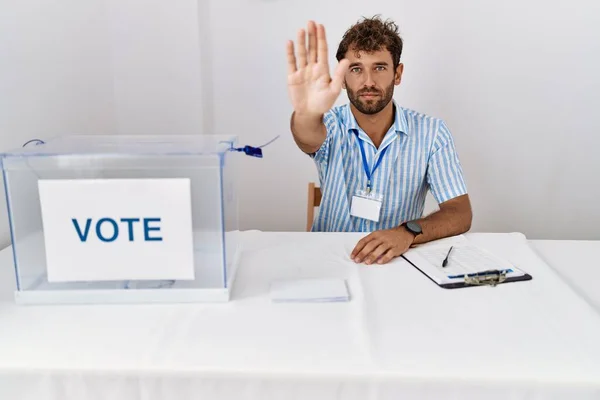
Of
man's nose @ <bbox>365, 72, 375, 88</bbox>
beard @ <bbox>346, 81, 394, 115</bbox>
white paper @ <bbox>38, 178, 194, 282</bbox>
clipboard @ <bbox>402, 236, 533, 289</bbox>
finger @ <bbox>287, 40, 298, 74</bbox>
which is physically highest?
finger @ <bbox>287, 40, 298, 74</bbox>

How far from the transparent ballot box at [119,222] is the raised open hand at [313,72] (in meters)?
0.31

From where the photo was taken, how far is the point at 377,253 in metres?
1.27

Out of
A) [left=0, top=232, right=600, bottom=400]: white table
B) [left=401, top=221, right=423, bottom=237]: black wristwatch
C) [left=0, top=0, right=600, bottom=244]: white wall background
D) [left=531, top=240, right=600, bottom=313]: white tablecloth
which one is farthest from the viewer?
[left=0, top=0, right=600, bottom=244]: white wall background

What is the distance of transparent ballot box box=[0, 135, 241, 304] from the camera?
980 millimetres

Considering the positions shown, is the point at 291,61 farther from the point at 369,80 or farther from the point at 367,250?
the point at 369,80

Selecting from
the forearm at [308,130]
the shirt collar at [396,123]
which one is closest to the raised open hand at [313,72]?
the forearm at [308,130]

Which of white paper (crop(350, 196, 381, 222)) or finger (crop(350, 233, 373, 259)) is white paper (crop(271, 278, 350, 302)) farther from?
white paper (crop(350, 196, 381, 222))

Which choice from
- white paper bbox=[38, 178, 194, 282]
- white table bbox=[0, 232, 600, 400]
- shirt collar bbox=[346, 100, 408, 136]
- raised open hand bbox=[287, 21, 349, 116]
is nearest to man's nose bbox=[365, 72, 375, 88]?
shirt collar bbox=[346, 100, 408, 136]

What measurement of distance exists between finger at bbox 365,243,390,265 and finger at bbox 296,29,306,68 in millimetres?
480

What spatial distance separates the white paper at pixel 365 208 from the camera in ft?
5.55

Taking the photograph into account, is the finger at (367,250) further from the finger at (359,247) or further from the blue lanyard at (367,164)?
the blue lanyard at (367,164)

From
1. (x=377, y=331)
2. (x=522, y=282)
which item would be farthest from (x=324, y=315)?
(x=522, y=282)

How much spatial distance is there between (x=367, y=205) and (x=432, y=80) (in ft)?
3.24

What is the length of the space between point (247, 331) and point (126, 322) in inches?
9.1
